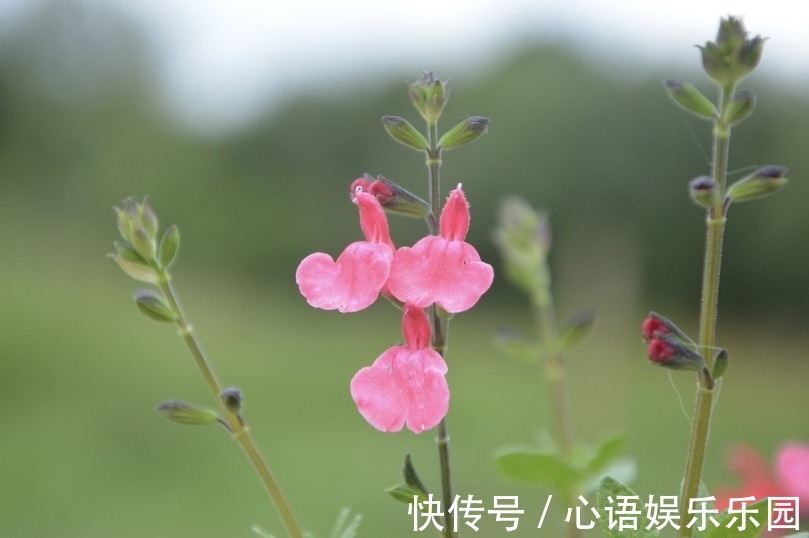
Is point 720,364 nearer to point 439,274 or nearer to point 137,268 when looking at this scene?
point 439,274

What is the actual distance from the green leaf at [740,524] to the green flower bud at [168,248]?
30cm

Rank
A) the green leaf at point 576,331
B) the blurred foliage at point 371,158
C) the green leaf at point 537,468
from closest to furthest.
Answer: the green leaf at point 537,468 → the green leaf at point 576,331 → the blurred foliage at point 371,158

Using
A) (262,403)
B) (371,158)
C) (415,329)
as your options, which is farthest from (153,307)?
(371,158)

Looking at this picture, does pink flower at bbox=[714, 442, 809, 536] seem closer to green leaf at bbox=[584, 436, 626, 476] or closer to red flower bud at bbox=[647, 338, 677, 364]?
green leaf at bbox=[584, 436, 626, 476]

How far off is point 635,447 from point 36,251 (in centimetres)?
475

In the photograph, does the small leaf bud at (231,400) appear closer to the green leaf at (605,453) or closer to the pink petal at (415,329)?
the pink petal at (415,329)

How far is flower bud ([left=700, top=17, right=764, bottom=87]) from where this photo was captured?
0.42 meters

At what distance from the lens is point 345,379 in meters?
6.33

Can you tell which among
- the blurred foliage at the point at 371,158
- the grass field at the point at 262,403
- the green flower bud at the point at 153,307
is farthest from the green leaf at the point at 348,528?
the blurred foliage at the point at 371,158

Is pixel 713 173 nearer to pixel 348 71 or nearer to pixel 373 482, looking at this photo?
pixel 373 482

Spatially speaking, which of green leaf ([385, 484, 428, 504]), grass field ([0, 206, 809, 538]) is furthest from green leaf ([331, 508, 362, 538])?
grass field ([0, 206, 809, 538])

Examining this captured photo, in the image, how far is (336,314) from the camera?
8.12m

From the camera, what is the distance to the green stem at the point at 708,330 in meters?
0.40

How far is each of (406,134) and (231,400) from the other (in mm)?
155
